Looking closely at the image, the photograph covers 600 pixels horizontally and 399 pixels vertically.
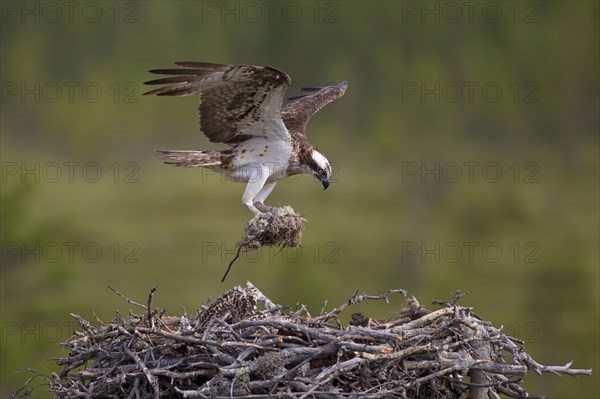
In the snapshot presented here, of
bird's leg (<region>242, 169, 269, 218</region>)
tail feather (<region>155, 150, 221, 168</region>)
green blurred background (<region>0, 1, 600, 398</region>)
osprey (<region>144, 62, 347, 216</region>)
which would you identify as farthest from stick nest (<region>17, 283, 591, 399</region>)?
green blurred background (<region>0, 1, 600, 398</region>)

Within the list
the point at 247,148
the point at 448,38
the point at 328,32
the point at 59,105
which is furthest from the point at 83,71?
the point at 247,148

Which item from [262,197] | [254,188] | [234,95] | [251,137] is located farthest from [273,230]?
[251,137]

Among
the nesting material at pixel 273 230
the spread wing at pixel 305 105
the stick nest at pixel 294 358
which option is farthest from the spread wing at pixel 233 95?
the stick nest at pixel 294 358

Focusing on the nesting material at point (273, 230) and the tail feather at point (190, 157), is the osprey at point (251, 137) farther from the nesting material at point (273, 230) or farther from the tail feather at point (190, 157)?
the nesting material at point (273, 230)

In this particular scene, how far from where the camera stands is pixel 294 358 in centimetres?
730

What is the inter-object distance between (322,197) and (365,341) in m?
56.1

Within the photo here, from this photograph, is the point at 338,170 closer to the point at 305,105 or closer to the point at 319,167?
the point at 305,105

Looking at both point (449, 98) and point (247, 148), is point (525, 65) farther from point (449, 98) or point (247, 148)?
point (247, 148)

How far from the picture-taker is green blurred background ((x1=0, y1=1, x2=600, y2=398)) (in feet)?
108

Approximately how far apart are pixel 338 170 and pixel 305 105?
53370 millimetres

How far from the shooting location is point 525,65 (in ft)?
319

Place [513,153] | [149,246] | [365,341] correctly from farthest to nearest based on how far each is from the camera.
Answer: [513,153] → [149,246] → [365,341]

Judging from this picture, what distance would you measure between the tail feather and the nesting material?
5.31ft

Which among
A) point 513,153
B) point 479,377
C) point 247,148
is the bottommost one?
point 513,153
